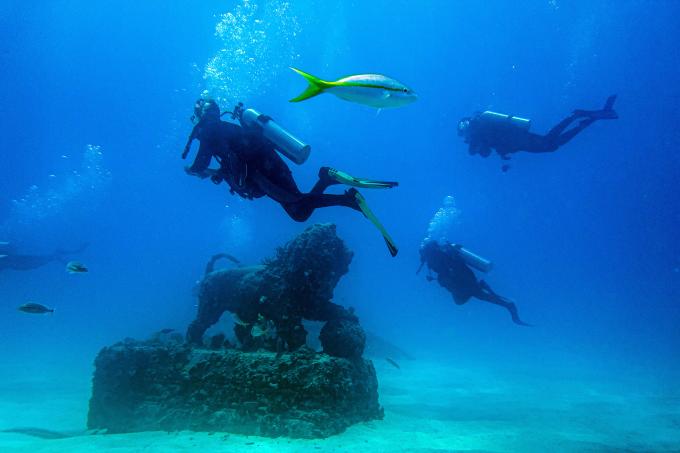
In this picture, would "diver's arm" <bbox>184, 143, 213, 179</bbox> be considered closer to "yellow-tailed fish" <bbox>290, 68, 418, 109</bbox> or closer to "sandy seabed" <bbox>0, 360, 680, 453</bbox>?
"yellow-tailed fish" <bbox>290, 68, 418, 109</bbox>

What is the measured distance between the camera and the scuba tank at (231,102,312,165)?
21.1 feet

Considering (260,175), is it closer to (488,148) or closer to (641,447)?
(641,447)

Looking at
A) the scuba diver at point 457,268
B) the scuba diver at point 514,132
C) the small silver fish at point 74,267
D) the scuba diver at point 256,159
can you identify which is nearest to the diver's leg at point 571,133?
the scuba diver at point 514,132

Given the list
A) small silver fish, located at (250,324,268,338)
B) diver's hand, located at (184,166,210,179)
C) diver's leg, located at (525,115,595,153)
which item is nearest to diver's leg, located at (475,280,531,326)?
diver's leg, located at (525,115,595,153)

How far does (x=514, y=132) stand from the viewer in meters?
12.3

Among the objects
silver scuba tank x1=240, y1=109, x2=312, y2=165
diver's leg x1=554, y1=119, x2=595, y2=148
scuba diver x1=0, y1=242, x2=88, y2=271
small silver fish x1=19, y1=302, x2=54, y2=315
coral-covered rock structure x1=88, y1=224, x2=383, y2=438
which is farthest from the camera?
scuba diver x1=0, y1=242, x2=88, y2=271

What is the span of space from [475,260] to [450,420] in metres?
5.66

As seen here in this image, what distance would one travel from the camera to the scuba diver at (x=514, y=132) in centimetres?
1167

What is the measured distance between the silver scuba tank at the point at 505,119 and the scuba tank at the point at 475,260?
453 cm

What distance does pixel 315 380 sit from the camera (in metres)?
6.12

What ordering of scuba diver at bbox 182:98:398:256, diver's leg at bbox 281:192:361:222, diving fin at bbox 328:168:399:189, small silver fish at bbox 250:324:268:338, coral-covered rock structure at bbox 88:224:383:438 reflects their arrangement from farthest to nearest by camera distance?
small silver fish at bbox 250:324:268:338 → coral-covered rock structure at bbox 88:224:383:438 → scuba diver at bbox 182:98:398:256 → diver's leg at bbox 281:192:361:222 → diving fin at bbox 328:168:399:189

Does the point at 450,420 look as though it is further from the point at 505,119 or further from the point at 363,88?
the point at 505,119

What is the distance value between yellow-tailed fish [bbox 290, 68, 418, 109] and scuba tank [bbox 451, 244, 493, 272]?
9.79m

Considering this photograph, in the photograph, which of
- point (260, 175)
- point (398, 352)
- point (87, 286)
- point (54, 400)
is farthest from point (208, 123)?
point (87, 286)
